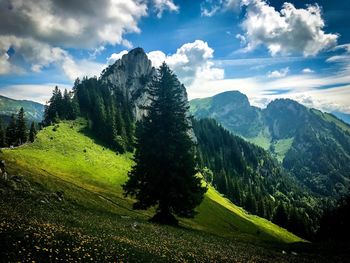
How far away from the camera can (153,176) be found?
3778 cm

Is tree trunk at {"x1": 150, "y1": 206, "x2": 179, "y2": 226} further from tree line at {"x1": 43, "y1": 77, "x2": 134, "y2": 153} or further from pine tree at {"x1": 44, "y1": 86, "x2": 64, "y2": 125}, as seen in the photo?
pine tree at {"x1": 44, "y1": 86, "x2": 64, "y2": 125}

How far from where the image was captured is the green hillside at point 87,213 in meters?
16.9

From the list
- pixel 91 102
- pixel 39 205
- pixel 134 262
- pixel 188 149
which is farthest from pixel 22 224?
pixel 91 102

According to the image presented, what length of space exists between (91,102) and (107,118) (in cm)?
2809

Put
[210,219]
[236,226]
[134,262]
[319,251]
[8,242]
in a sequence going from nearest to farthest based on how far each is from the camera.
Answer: [8,242]
[134,262]
[319,251]
[210,219]
[236,226]

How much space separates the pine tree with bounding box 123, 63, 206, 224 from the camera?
37.5m

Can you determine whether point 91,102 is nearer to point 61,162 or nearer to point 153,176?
point 61,162

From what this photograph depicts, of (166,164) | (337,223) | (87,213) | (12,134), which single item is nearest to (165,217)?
(166,164)

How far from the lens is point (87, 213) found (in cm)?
3198

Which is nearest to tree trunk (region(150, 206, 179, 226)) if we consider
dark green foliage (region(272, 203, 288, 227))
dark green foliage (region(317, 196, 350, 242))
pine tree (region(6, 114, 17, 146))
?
dark green foliage (region(317, 196, 350, 242))

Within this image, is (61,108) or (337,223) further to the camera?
(61,108)

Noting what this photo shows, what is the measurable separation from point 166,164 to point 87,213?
10958 millimetres

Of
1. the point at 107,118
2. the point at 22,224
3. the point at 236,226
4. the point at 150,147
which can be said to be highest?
the point at 107,118

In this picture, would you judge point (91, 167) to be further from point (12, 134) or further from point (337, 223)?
point (337, 223)
